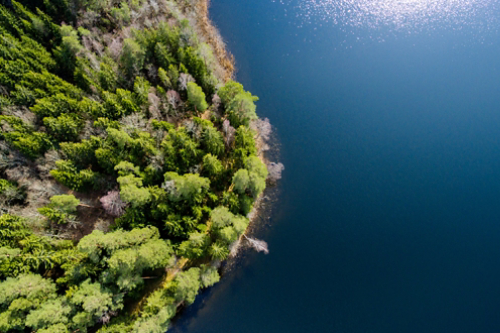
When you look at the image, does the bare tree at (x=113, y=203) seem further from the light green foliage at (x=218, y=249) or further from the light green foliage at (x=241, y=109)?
the light green foliage at (x=241, y=109)

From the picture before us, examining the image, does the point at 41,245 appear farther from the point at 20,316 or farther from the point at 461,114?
the point at 461,114

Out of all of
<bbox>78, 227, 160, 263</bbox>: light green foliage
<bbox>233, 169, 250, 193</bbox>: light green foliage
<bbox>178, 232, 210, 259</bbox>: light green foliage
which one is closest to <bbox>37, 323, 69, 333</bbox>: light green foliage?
<bbox>78, 227, 160, 263</bbox>: light green foliage

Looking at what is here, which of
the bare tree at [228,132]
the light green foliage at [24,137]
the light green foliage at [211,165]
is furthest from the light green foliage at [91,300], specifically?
the bare tree at [228,132]

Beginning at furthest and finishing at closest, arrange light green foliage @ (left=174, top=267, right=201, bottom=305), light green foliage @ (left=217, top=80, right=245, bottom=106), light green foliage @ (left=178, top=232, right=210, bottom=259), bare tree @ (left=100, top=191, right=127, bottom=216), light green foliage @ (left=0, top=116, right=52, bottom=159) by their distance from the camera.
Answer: light green foliage @ (left=217, top=80, right=245, bottom=106) → light green foliage @ (left=0, top=116, right=52, bottom=159) → bare tree @ (left=100, top=191, right=127, bottom=216) → light green foliage @ (left=178, top=232, right=210, bottom=259) → light green foliage @ (left=174, top=267, right=201, bottom=305)

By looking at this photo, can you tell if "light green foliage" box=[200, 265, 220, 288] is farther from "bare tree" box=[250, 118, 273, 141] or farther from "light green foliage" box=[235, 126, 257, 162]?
"bare tree" box=[250, 118, 273, 141]

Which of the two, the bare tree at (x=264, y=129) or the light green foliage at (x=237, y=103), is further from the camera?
the bare tree at (x=264, y=129)

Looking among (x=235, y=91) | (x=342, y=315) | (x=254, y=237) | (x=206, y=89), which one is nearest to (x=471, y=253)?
(x=342, y=315)

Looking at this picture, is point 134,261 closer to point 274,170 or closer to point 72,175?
point 72,175
